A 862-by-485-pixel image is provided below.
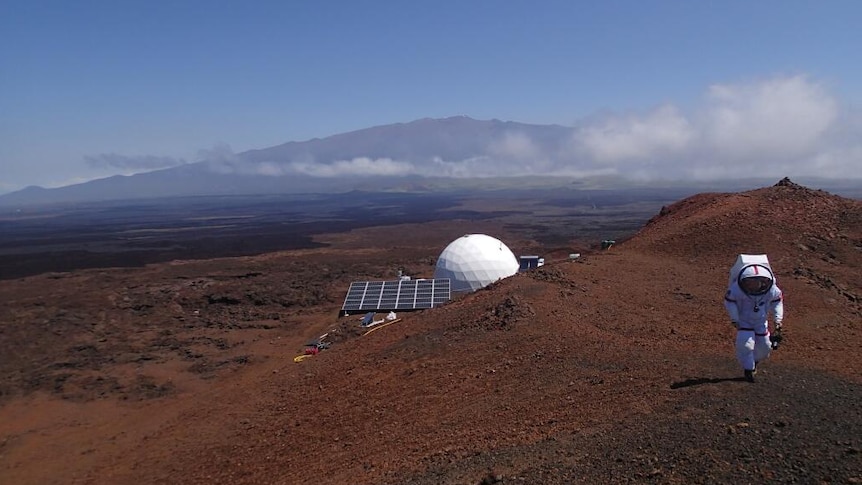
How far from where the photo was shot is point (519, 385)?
11688 mm

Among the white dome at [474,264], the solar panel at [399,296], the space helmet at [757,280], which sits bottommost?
the solar panel at [399,296]

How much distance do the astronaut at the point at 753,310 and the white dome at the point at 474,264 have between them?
1837 cm

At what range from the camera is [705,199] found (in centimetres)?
2761

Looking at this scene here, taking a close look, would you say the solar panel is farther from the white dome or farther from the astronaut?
the astronaut

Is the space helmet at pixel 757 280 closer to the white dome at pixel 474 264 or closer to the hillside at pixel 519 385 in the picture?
the hillside at pixel 519 385

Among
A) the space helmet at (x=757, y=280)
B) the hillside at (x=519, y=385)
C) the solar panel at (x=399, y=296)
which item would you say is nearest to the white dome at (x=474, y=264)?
the solar panel at (x=399, y=296)

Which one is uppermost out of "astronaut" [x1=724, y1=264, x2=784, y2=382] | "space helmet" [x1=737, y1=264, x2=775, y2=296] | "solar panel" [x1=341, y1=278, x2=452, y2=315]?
"space helmet" [x1=737, y1=264, x2=775, y2=296]

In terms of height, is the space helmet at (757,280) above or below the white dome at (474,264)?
above

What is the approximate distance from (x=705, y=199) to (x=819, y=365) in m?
19.2

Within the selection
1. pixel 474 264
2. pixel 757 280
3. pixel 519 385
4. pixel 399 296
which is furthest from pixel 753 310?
pixel 399 296

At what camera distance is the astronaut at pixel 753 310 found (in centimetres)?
892

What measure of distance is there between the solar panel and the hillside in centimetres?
168

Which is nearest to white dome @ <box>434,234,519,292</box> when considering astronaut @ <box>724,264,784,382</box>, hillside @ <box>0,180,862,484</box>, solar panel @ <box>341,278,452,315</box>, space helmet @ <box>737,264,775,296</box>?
solar panel @ <box>341,278,452,315</box>

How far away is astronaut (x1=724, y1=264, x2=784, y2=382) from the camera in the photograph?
892 cm
